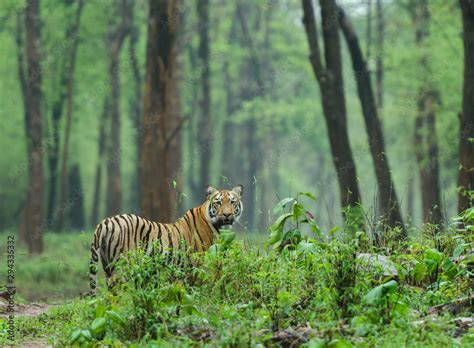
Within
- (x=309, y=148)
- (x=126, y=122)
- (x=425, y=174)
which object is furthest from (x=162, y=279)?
(x=309, y=148)

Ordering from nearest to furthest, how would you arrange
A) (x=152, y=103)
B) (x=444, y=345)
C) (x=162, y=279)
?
1. (x=444, y=345)
2. (x=162, y=279)
3. (x=152, y=103)

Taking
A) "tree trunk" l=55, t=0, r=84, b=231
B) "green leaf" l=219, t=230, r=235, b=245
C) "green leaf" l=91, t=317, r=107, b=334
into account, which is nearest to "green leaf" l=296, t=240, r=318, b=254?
"green leaf" l=219, t=230, r=235, b=245

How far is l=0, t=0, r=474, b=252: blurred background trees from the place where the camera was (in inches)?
687

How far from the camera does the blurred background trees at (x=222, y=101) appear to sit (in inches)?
687

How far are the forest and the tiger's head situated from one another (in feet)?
0.12

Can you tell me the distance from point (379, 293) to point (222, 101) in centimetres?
4516

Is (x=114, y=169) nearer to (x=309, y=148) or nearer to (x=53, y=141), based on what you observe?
(x=53, y=141)

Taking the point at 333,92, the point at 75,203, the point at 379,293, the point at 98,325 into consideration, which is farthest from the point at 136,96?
the point at 379,293

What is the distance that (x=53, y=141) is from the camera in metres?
34.3

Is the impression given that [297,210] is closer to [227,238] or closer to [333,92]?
[227,238]

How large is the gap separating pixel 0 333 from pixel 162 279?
2583mm

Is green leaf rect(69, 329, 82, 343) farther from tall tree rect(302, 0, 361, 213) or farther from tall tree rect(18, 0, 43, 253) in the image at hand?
tall tree rect(18, 0, 43, 253)

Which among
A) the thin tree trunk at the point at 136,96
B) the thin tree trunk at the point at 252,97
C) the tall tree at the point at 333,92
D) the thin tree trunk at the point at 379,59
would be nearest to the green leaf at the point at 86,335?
the tall tree at the point at 333,92

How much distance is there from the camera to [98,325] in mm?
7809
